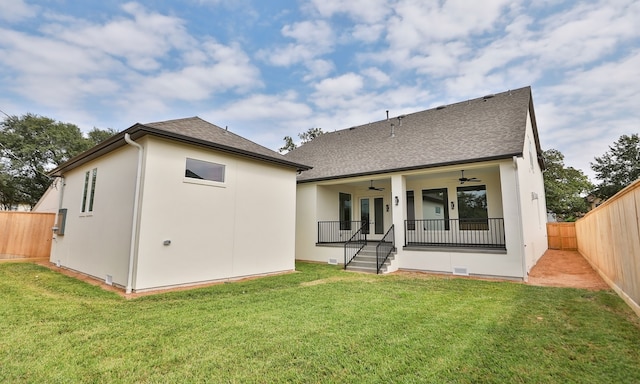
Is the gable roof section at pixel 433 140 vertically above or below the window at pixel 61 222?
above

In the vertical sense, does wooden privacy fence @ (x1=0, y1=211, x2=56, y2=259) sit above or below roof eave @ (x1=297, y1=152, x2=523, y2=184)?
below

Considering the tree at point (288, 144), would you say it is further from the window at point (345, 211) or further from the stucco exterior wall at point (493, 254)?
the stucco exterior wall at point (493, 254)

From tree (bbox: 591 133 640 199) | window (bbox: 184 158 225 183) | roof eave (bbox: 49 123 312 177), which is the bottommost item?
window (bbox: 184 158 225 183)

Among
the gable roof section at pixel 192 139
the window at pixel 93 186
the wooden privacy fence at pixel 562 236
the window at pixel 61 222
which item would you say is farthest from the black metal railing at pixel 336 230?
the wooden privacy fence at pixel 562 236

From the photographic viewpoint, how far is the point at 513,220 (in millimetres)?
7629

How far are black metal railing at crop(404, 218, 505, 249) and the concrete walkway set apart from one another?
1473 mm

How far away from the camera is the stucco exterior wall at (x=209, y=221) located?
245 inches

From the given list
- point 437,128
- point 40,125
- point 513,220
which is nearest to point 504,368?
point 513,220

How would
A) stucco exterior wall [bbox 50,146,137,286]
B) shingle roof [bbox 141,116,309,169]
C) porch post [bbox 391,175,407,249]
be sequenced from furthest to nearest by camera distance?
porch post [bbox 391,175,407,249], shingle roof [bbox 141,116,309,169], stucco exterior wall [bbox 50,146,137,286]

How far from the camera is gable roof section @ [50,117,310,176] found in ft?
20.6

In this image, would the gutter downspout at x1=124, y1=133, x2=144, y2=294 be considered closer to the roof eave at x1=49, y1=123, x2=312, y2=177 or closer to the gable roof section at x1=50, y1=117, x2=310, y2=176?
the roof eave at x1=49, y1=123, x2=312, y2=177

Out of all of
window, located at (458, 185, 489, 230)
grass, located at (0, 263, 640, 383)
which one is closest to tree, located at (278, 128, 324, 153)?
window, located at (458, 185, 489, 230)

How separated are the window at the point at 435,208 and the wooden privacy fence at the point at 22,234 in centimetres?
1566

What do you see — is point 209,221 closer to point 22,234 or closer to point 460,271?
point 460,271
